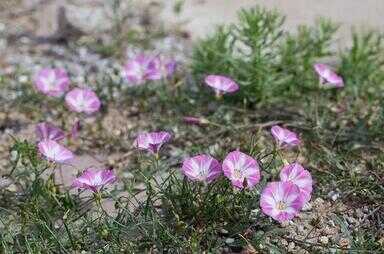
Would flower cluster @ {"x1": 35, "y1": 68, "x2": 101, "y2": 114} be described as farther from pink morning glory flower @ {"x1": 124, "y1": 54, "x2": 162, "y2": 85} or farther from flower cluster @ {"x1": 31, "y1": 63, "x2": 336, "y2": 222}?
pink morning glory flower @ {"x1": 124, "y1": 54, "x2": 162, "y2": 85}

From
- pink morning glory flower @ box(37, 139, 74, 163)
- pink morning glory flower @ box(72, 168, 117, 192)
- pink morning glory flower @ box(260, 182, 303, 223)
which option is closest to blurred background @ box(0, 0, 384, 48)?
pink morning glory flower @ box(37, 139, 74, 163)

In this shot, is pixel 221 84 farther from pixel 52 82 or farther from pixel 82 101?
pixel 52 82

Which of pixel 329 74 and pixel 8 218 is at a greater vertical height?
pixel 329 74

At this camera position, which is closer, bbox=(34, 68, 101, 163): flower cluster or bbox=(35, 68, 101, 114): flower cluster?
bbox=(34, 68, 101, 163): flower cluster

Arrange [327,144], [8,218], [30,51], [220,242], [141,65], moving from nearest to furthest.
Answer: [220,242] → [8,218] → [327,144] → [141,65] → [30,51]

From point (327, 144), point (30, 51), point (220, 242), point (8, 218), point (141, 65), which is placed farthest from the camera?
point (30, 51)

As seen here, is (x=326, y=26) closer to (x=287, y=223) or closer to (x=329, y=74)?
(x=329, y=74)

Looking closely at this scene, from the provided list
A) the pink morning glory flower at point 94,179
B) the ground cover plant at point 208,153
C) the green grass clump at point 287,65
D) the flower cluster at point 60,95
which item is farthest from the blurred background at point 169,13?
the pink morning glory flower at point 94,179

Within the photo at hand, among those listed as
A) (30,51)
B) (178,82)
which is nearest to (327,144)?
(178,82)
